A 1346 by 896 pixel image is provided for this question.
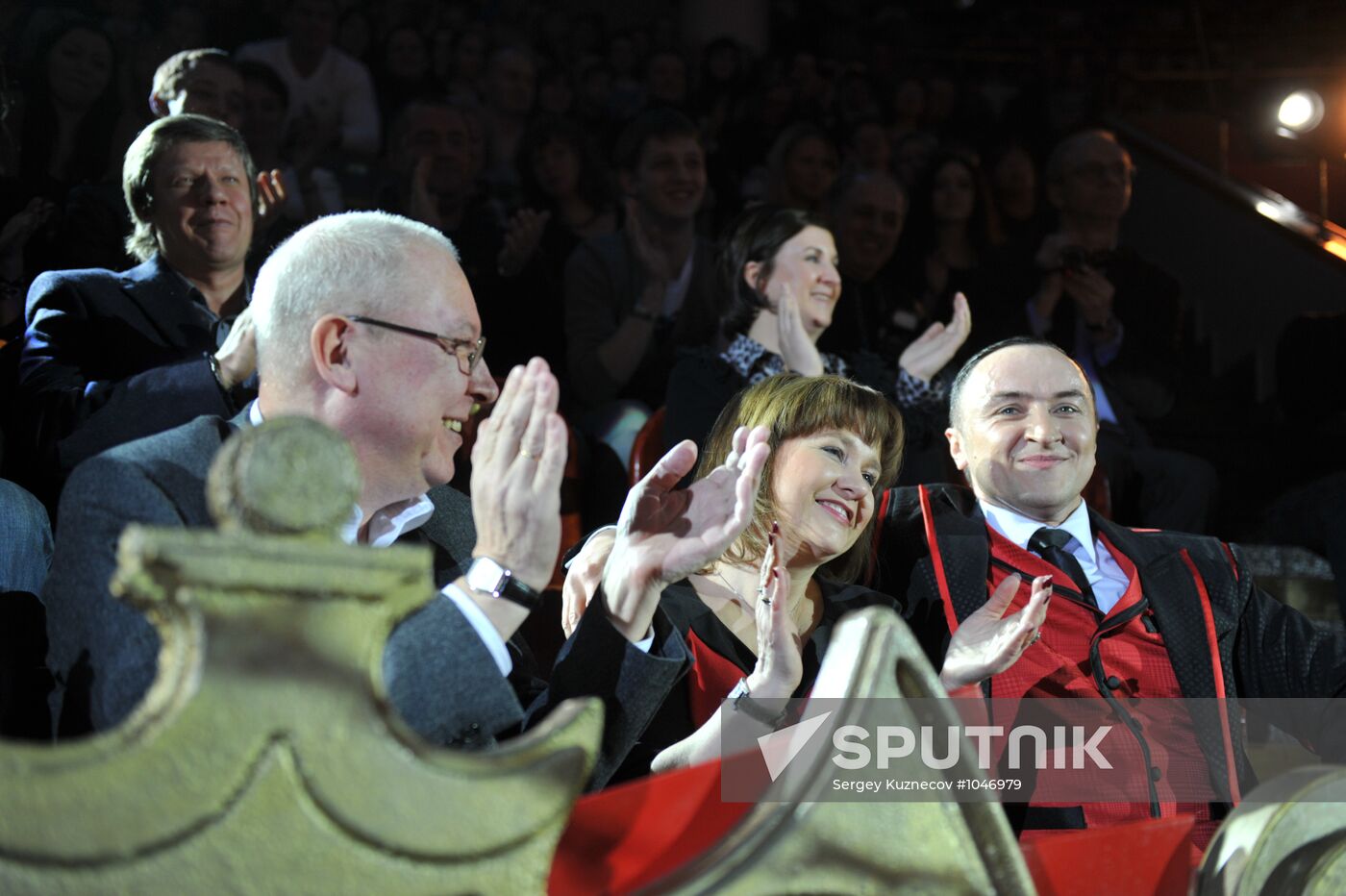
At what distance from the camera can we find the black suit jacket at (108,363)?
193cm

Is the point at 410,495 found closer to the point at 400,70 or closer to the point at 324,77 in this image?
the point at 324,77

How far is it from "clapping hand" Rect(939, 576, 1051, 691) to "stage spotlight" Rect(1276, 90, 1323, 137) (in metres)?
3.37

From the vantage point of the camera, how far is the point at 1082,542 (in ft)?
6.91

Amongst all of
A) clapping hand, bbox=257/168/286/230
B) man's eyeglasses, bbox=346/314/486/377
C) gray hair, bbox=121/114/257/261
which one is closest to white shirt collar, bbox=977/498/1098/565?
man's eyeglasses, bbox=346/314/486/377

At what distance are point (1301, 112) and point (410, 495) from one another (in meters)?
3.92

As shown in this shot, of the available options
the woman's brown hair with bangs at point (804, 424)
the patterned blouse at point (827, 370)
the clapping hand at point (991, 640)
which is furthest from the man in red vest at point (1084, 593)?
the patterned blouse at point (827, 370)

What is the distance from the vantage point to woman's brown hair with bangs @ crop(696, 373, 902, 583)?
6.18 feet

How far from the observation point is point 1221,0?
25.5ft

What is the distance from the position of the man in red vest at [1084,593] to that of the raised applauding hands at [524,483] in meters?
0.93

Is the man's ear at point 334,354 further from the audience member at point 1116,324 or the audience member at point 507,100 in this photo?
the audience member at point 507,100

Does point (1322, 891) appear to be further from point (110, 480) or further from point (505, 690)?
point (110, 480)

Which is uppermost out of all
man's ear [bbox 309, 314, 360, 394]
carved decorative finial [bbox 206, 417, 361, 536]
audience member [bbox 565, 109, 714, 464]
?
audience member [bbox 565, 109, 714, 464]

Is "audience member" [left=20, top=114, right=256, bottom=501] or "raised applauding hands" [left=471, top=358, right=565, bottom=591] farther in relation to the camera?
"audience member" [left=20, top=114, right=256, bottom=501]

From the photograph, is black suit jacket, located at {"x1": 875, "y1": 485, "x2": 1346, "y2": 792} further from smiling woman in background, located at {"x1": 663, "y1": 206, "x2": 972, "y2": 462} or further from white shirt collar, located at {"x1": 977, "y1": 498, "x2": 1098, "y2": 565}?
smiling woman in background, located at {"x1": 663, "y1": 206, "x2": 972, "y2": 462}
